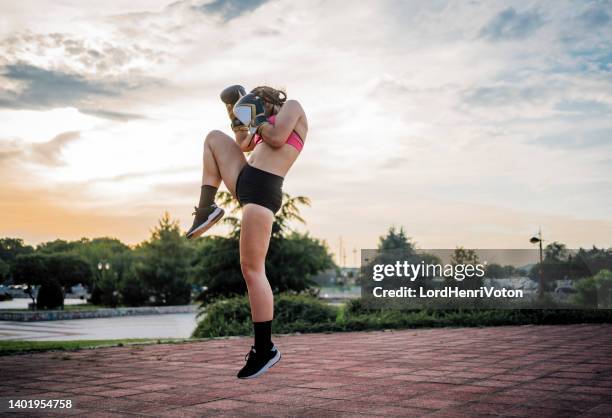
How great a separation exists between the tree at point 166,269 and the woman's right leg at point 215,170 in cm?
3035

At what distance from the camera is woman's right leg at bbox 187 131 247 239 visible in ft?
11.0

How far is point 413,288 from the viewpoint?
14.2m

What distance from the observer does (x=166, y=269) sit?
111 feet

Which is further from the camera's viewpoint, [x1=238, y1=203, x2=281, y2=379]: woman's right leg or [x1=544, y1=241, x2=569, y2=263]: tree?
[x1=544, y1=241, x2=569, y2=263]: tree

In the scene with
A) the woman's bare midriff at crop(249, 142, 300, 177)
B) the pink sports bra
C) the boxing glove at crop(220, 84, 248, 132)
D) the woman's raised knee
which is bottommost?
the woman's raised knee

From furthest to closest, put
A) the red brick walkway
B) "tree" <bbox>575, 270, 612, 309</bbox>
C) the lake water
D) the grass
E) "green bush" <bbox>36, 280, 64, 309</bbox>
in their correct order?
"green bush" <bbox>36, 280, 64, 309</bbox>
the lake water
"tree" <bbox>575, 270, 612, 309</bbox>
the grass
the red brick walkway

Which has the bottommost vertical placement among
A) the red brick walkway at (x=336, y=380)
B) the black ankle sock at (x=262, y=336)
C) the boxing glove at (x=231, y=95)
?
the red brick walkway at (x=336, y=380)

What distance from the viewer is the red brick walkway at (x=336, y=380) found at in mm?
3217

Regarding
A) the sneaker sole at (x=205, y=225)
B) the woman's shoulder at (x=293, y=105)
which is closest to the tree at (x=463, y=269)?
the woman's shoulder at (x=293, y=105)

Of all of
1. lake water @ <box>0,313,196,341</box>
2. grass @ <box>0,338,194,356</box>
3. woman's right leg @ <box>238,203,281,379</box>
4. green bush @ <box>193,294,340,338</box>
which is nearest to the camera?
woman's right leg @ <box>238,203,281,379</box>

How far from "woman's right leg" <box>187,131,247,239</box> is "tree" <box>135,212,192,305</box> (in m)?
30.4

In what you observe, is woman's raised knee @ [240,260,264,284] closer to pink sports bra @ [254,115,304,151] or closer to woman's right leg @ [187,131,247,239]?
woman's right leg @ [187,131,247,239]

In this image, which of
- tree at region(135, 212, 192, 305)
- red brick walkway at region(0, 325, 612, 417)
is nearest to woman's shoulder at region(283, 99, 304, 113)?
red brick walkway at region(0, 325, 612, 417)

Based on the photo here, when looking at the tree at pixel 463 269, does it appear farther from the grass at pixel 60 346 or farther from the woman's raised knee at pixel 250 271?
the woman's raised knee at pixel 250 271
